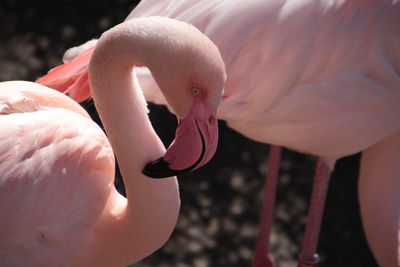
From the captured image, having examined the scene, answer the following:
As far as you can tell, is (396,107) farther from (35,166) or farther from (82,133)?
(35,166)

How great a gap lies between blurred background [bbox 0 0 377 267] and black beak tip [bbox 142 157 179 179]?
72.5 inches

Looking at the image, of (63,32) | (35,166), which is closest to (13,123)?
(35,166)

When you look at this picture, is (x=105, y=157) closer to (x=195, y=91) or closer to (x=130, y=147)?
(x=130, y=147)

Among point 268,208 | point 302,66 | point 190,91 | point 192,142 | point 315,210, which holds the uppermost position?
point 190,91

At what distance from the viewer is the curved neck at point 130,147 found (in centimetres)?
208

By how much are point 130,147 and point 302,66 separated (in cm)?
82

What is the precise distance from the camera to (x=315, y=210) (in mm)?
3107

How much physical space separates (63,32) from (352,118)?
2710 mm

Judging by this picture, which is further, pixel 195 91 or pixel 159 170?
pixel 159 170

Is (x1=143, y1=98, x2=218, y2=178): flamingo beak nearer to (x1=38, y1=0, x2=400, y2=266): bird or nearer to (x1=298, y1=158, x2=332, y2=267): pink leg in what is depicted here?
(x1=38, y1=0, x2=400, y2=266): bird

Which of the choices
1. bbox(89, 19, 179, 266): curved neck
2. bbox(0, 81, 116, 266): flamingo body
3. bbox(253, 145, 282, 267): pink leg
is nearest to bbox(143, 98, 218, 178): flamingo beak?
bbox(89, 19, 179, 266): curved neck

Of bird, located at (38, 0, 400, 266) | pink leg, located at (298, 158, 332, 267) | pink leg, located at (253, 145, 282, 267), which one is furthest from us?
pink leg, located at (253, 145, 282, 267)

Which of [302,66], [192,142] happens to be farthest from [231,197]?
[192,142]

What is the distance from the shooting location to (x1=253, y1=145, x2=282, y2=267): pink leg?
3332mm
